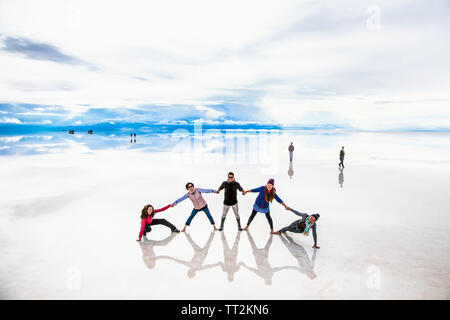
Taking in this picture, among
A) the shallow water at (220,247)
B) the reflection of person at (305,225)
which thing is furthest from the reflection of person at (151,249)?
the reflection of person at (305,225)

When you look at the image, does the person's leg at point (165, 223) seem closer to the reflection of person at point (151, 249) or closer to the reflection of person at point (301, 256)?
the reflection of person at point (151, 249)

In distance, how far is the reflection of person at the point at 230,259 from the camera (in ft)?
21.9

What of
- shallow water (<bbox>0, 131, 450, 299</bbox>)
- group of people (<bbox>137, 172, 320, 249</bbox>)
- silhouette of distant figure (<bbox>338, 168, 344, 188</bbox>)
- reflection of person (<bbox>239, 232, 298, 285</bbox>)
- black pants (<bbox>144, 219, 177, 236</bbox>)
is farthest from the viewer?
silhouette of distant figure (<bbox>338, 168, 344, 188</bbox>)

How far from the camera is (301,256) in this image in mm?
7496

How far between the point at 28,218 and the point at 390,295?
1132 centimetres

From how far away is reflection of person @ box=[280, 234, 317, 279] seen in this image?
6.71m

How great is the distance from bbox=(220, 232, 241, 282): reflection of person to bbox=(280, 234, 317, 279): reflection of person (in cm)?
147

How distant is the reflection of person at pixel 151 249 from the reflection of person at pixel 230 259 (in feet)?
4.69

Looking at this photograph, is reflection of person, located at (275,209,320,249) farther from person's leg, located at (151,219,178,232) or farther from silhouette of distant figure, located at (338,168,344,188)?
silhouette of distant figure, located at (338,168,344,188)

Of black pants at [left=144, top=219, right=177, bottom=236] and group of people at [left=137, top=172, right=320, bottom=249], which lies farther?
black pants at [left=144, top=219, right=177, bottom=236]

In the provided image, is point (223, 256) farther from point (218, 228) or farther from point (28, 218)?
point (28, 218)

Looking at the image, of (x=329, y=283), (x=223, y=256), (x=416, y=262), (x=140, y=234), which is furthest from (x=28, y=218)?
(x=416, y=262)

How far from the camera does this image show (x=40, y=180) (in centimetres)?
1666

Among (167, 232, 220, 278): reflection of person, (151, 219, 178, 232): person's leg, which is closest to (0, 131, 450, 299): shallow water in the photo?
(167, 232, 220, 278): reflection of person
